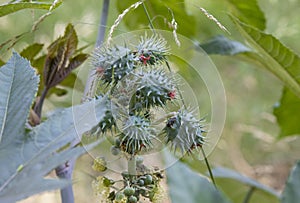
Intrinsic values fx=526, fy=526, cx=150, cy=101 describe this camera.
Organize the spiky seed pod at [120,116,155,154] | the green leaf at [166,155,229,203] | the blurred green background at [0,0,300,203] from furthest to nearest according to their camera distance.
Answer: the blurred green background at [0,0,300,203] < the spiky seed pod at [120,116,155,154] < the green leaf at [166,155,229,203]

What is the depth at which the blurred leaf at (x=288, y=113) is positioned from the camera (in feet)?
2.92

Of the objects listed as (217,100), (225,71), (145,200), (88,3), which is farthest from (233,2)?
(225,71)

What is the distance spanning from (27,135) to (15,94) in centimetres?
4

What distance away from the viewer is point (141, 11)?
0.81 meters

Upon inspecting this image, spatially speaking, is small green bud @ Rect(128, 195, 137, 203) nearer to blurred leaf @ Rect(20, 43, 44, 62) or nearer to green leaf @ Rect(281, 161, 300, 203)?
green leaf @ Rect(281, 161, 300, 203)

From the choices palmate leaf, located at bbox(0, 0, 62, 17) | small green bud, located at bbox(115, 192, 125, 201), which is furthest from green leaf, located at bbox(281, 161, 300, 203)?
palmate leaf, located at bbox(0, 0, 62, 17)

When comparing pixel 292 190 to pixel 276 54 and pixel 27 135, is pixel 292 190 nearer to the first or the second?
pixel 27 135

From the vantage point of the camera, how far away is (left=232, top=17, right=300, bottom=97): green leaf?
61 cm

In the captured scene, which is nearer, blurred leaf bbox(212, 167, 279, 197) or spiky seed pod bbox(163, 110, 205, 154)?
spiky seed pod bbox(163, 110, 205, 154)

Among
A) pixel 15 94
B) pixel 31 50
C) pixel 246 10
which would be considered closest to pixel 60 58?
pixel 31 50

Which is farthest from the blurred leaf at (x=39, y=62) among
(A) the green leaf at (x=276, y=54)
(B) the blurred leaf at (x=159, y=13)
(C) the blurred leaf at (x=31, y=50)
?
(A) the green leaf at (x=276, y=54)

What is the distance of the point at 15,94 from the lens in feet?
1.46

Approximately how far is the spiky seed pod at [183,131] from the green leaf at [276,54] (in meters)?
0.19

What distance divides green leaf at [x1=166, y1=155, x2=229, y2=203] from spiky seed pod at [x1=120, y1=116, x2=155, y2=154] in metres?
0.10
